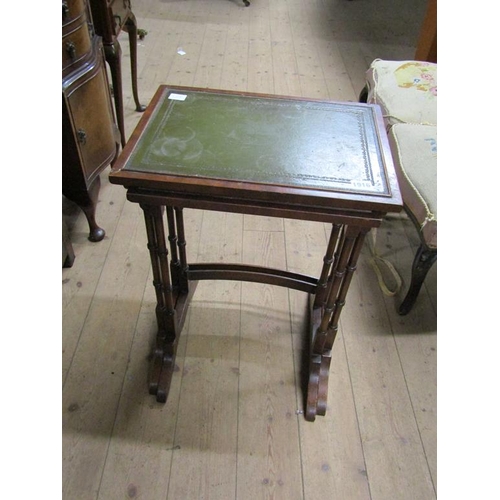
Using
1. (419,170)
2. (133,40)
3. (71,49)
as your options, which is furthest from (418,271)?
(133,40)

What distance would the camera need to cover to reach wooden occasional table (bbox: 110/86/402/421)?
84 cm

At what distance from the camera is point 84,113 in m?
1.43

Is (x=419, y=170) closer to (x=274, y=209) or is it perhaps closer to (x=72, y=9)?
(x=274, y=209)

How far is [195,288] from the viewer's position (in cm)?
153

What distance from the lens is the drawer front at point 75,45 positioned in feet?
4.25

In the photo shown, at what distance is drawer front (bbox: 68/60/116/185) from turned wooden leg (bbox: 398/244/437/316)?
1165mm

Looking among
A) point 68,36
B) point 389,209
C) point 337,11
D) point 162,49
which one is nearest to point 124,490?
point 389,209

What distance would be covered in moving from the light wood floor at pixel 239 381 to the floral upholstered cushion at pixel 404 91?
1.51 ft

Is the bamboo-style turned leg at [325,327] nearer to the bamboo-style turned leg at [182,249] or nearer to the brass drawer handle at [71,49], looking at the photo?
the bamboo-style turned leg at [182,249]

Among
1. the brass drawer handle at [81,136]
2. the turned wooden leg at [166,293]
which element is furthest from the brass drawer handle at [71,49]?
the turned wooden leg at [166,293]

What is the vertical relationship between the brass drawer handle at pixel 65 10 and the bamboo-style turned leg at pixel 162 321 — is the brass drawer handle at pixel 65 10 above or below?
above

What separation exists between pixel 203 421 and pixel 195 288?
478 millimetres

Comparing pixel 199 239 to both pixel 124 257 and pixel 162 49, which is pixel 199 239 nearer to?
pixel 124 257

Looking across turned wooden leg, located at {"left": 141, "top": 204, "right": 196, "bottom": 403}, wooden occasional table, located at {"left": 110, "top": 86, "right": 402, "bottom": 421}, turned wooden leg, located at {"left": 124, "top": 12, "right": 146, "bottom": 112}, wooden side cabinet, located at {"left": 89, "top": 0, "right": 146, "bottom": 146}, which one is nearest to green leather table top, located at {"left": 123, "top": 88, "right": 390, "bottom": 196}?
wooden occasional table, located at {"left": 110, "top": 86, "right": 402, "bottom": 421}
